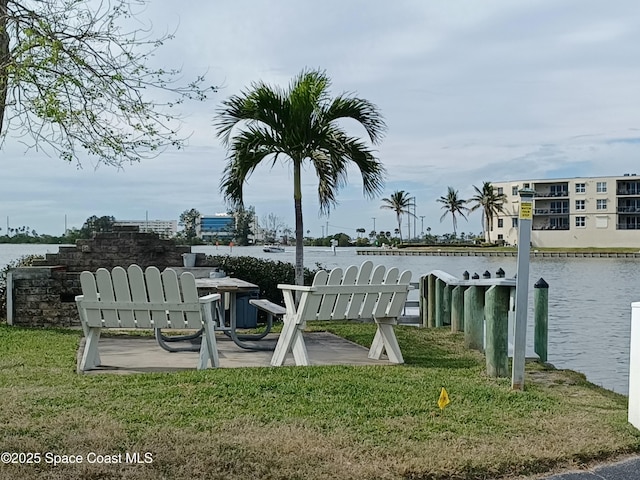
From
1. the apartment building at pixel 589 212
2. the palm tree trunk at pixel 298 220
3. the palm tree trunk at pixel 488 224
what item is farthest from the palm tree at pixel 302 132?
the palm tree trunk at pixel 488 224

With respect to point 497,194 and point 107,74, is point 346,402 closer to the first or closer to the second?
point 107,74

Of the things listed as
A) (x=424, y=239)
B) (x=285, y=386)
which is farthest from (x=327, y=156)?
(x=424, y=239)

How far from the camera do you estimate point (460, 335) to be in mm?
11016

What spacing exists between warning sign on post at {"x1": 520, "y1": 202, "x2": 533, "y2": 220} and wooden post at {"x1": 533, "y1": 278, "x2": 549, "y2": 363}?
3570 mm

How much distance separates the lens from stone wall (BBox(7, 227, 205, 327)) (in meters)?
12.2

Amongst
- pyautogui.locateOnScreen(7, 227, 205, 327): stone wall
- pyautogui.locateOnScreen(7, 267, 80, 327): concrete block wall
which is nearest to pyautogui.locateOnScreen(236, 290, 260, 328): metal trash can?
pyautogui.locateOnScreen(7, 227, 205, 327): stone wall

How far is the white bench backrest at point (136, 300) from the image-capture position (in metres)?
7.20

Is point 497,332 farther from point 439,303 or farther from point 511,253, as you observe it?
point 511,253

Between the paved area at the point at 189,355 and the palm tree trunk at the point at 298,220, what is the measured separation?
255 centimetres

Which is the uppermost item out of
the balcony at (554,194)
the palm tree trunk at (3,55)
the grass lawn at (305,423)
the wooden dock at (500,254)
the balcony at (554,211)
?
the balcony at (554,194)

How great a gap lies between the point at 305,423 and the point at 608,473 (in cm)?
189

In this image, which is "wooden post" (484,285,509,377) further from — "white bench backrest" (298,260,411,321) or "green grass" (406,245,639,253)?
"green grass" (406,245,639,253)

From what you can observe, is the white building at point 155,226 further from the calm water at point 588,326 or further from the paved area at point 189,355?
the paved area at point 189,355

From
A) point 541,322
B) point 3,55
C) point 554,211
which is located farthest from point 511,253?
point 3,55
